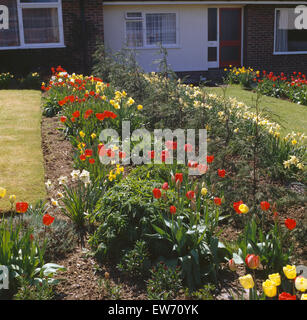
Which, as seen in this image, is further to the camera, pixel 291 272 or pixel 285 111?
pixel 285 111

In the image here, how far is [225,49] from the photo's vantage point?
1645cm

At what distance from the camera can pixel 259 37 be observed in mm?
16125

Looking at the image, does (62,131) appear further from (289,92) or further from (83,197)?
(289,92)

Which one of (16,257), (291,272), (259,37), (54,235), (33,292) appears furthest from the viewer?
(259,37)

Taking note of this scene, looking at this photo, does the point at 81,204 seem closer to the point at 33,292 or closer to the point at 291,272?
the point at 33,292

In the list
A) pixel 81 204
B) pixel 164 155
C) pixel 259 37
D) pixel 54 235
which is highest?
pixel 259 37

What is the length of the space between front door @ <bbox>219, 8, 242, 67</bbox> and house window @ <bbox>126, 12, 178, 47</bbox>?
1.93 metres

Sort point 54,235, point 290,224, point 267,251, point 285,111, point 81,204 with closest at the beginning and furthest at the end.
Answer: point 290,224 < point 267,251 < point 54,235 < point 81,204 < point 285,111

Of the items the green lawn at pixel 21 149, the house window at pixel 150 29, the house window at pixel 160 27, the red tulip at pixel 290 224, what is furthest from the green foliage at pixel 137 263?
the house window at pixel 160 27

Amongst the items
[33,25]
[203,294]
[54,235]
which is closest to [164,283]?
[203,294]

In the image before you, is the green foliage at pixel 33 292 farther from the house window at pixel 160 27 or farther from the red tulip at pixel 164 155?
the house window at pixel 160 27

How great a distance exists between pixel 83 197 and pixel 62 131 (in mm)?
2922

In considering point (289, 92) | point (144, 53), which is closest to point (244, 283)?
point (289, 92)

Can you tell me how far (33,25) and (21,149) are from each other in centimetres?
926
